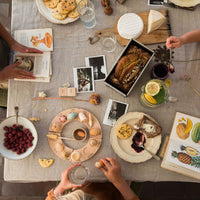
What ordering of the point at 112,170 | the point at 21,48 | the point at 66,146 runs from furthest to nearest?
the point at 21,48
the point at 66,146
the point at 112,170

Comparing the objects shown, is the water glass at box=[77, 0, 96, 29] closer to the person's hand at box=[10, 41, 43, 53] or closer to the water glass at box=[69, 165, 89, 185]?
the person's hand at box=[10, 41, 43, 53]

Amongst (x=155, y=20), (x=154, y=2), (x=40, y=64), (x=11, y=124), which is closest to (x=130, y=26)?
(x=155, y=20)

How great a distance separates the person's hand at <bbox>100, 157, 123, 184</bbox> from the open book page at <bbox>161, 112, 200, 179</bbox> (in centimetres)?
30

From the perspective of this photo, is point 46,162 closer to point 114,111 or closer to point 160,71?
point 114,111

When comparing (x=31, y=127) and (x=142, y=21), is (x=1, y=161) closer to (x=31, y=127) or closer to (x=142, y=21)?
(x=31, y=127)

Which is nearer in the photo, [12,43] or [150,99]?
[150,99]

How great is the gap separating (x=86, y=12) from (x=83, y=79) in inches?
20.3

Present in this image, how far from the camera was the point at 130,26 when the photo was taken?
1.29 m

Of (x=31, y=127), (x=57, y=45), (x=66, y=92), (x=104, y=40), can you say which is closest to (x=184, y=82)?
(x=104, y=40)

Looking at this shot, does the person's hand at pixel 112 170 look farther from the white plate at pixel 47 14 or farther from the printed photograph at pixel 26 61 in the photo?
the white plate at pixel 47 14

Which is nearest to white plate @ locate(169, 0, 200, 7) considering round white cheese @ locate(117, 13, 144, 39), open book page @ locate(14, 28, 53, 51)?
round white cheese @ locate(117, 13, 144, 39)

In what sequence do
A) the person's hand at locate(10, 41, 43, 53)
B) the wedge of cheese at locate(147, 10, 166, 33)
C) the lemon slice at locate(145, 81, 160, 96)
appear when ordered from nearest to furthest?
the lemon slice at locate(145, 81, 160, 96)
the wedge of cheese at locate(147, 10, 166, 33)
the person's hand at locate(10, 41, 43, 53)

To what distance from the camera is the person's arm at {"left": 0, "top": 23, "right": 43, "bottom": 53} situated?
52.4 inches

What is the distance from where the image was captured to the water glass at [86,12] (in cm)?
131
